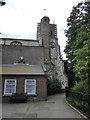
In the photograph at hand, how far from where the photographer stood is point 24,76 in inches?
867

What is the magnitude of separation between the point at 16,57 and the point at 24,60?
1.81m

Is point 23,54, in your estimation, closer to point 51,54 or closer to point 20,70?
point 51,54

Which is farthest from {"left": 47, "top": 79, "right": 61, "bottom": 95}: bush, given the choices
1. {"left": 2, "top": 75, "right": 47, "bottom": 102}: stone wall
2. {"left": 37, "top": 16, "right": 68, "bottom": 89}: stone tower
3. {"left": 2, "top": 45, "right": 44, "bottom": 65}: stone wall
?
{"left": 37, "top": 16, "right": 68, "bottom": 89}: stone tower

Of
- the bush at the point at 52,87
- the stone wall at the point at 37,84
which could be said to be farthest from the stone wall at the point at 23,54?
the stone wall at the point at 37,84

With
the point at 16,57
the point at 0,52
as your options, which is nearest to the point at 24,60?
the point at 16,57

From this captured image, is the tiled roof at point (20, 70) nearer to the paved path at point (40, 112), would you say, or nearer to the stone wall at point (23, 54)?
the paved path at point (40, 112)

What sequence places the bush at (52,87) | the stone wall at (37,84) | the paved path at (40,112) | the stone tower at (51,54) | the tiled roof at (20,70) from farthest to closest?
the stone tower at (51,54)
the bush at (52,87)
the tiled roof at (20,70)
the stone wall at (37,84)
the paved path at (40,112)

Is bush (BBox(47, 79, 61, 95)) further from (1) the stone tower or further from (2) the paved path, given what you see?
(2) the paved path

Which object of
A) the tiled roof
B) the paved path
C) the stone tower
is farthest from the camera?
the stone tower

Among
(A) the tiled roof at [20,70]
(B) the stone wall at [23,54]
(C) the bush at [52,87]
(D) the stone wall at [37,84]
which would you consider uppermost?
(B) the stone wall at [23,54]

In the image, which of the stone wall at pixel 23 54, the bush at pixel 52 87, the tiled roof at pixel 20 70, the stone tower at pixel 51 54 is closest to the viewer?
the tiled roof at pixel 20 70

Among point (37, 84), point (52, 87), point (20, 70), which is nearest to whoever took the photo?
point (37, 84)

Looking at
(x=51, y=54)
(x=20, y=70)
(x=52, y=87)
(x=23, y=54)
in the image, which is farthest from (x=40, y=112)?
(x=51, y=54)

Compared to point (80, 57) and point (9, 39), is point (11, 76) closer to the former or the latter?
point (80, 57)
